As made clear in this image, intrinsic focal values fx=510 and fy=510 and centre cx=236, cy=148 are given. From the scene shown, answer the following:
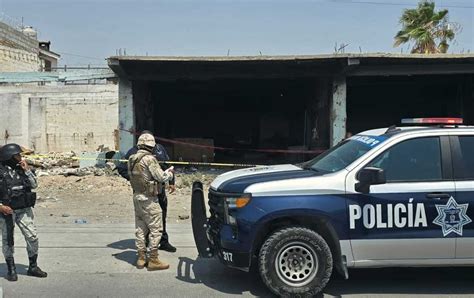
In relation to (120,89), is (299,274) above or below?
below

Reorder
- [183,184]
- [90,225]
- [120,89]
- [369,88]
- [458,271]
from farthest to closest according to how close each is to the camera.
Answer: [369,88]
[120,89]
[183,184]
[90,225]
[458,271]

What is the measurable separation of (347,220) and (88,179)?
33.7 ft

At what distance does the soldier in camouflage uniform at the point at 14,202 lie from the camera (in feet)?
18.8

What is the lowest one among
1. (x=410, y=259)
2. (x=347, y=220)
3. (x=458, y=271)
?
Answer: (x=458, y=271)

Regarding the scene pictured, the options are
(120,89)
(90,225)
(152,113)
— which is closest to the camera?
(90,225)

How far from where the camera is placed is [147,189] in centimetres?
621

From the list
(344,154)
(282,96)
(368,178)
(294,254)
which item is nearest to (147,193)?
(294,254)

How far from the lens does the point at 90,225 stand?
29.9 feet

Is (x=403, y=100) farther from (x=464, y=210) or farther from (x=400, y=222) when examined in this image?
(x=400, y=222)

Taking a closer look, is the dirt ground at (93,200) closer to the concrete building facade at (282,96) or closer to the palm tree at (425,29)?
the concrete building facade at (282,96)

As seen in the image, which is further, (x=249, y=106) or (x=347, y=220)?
(x=249, y=106)

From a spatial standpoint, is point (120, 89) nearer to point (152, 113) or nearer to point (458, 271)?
point (152, 113)

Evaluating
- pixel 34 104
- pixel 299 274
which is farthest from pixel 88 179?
pixel 34 104

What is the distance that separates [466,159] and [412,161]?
0.56 m
